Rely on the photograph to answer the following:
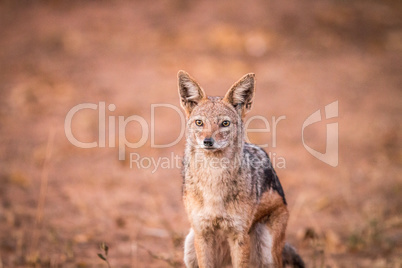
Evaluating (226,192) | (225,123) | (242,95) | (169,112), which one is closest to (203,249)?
(226,192)

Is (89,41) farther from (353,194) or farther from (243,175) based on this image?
(243,175)

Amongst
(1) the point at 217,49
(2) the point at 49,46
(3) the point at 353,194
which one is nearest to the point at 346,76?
(1) the point at 217,49

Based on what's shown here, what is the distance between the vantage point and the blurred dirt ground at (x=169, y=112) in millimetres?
7207

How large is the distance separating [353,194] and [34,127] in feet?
27.5

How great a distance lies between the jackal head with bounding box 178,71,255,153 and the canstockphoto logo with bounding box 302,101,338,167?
622 cm

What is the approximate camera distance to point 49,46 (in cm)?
1590

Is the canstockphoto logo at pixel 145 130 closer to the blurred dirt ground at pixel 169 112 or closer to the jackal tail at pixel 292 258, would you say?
the blurred dirt ground at pixel 169 112

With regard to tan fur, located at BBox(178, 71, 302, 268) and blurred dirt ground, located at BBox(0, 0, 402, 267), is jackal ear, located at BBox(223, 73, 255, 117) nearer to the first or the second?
tan fur, located at BBox(178, 71, 302, 268)

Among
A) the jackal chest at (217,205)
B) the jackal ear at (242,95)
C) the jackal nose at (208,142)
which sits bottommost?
the jackal chest at (217,205)

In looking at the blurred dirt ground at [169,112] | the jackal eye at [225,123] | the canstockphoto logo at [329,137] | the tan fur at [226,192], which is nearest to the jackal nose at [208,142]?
the tan fur at [226,192]

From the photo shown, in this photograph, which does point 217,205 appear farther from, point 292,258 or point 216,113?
point 292,258

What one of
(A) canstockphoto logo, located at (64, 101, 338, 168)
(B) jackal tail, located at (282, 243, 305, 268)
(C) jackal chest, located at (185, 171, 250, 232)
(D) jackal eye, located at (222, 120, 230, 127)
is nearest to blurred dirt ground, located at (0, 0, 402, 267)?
(A) canstockphoto logo, located at (64, 101, 338, 168)

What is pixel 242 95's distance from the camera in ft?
16.2

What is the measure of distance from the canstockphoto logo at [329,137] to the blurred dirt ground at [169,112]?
15 centimetres
